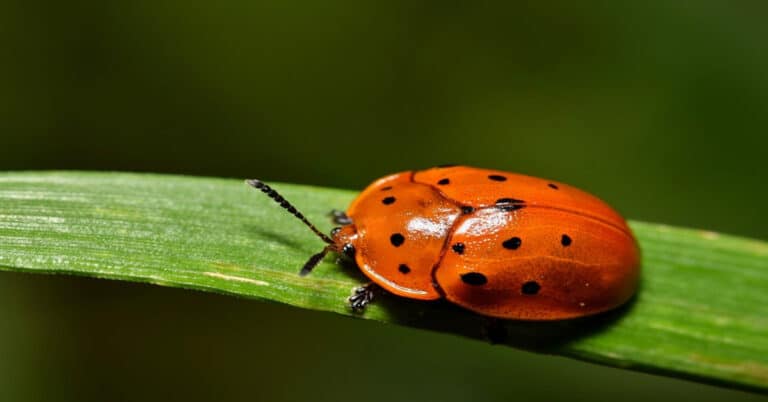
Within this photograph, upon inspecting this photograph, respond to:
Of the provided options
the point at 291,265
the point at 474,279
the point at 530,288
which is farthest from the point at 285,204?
the point at 530,288

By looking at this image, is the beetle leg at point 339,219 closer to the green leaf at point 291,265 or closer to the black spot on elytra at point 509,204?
the green leaf at point 291,265

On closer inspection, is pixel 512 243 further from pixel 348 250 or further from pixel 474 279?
pixel 348 250

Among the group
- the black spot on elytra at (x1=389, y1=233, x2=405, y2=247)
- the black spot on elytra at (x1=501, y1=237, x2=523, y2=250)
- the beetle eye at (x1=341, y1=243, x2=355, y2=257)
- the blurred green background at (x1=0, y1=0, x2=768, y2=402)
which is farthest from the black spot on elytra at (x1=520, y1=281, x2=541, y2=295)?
the blurred green background at (x1=0, y1=0, x2=768, y2=402)

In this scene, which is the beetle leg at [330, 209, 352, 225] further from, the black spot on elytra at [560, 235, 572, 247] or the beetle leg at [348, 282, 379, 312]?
the black spot on elytra at [560, 235, 572, 247]

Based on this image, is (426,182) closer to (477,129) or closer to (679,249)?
(679,249)

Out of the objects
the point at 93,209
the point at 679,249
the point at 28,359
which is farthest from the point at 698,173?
the point at 28,359

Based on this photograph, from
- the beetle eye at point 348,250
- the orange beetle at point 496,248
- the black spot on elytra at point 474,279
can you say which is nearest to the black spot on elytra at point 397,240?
the orange beetle at point 496,248
